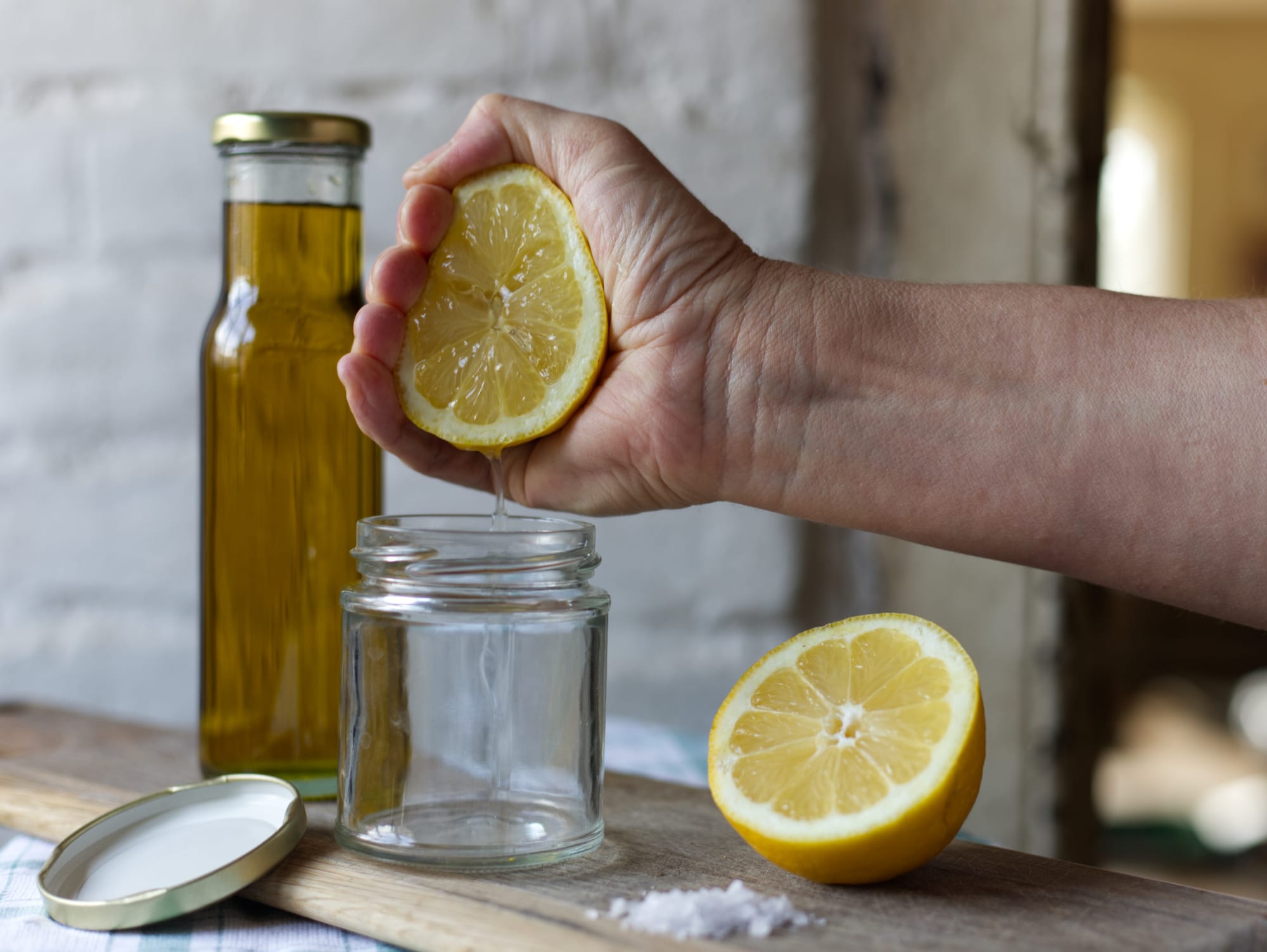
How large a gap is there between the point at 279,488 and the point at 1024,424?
449mm

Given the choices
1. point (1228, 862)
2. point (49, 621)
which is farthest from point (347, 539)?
point (1228, 862)

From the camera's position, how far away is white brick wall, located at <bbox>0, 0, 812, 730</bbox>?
4.32 feet

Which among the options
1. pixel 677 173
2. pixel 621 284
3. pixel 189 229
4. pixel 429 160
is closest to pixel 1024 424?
pixel 621 284

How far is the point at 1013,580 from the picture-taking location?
134cm

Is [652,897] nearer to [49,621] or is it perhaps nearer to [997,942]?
[997,942]

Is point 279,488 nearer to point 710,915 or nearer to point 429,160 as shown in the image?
point 429,160

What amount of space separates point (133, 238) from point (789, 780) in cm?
102

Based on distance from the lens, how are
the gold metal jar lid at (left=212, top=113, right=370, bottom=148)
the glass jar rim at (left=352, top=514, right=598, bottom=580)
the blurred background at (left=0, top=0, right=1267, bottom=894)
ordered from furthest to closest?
the blurred background at (left=0, top=0, right=1267, bottom=894) < the gold metal jar lid at (left=212, top=113, right=370, bottom=148) < the glass jar rim at (left=352, top=514, right=598, bottom=580)

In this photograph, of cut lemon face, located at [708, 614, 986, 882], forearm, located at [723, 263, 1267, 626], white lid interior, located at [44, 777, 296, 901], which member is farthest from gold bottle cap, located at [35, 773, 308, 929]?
forearm, located at [723, 263, 1267, 626]

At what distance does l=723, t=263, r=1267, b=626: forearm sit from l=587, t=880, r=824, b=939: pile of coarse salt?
29cm

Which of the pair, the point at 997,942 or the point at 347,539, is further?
the point at 347,539

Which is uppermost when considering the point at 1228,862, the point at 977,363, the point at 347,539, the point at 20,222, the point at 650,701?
the point at 20,222

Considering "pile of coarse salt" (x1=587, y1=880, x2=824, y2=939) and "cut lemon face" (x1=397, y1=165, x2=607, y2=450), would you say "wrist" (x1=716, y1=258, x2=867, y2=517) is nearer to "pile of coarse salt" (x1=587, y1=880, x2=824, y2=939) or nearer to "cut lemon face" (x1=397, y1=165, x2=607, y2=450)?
"cut lemon face" (x1=397, y1=165, x2=607, y2=450)

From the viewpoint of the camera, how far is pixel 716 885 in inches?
25.3
